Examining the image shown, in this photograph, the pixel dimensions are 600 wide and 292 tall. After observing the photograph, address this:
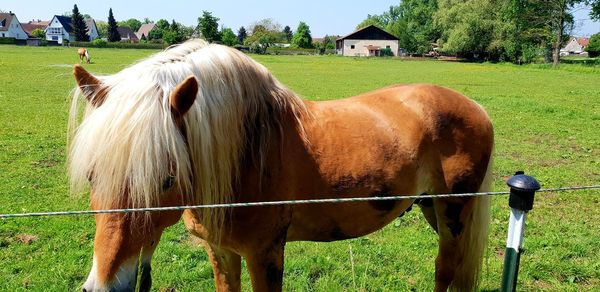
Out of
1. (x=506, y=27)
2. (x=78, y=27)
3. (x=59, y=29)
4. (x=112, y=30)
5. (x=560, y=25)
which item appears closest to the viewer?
(x=560, y=25)

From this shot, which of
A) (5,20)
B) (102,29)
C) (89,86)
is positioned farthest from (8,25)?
(89,86)

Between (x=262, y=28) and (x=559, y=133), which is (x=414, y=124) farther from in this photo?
(x=262, y=28)

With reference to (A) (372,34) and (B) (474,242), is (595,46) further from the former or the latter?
(B) (474,242)

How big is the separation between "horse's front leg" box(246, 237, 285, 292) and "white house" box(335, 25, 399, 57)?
77651 mm

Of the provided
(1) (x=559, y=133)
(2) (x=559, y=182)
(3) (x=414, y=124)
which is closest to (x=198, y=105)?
(3) (x=414, y=124)

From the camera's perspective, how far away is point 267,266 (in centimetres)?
229

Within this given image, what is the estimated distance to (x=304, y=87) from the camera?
59.5 feet

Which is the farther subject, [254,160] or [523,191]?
[254,160]

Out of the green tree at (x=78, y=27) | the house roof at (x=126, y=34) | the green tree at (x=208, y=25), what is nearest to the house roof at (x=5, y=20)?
the green tree at (x=78, y=27)

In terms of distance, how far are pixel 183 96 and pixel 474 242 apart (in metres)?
2.38

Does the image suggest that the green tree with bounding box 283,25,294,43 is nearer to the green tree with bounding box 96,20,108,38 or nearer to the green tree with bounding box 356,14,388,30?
the green tree with bounding box 356,14,388,30

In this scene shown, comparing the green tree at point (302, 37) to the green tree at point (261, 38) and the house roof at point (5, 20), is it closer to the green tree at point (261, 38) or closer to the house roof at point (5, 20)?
the green tree at point (261, 38)

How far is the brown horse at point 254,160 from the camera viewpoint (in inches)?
67.2

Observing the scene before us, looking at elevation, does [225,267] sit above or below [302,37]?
below
